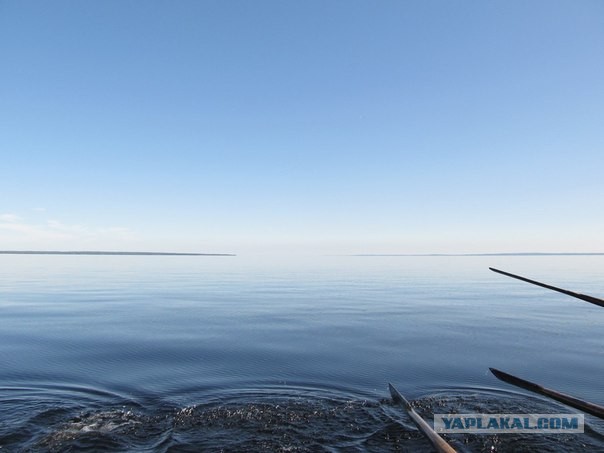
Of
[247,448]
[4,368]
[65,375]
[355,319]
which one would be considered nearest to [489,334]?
[355,319]

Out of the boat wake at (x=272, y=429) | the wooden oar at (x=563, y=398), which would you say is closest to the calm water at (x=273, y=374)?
the boat wake at (x=272, y=429)

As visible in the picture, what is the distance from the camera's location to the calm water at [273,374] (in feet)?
25.7

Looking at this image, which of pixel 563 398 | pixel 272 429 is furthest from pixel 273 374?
pixel 563 398

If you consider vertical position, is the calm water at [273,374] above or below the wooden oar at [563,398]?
below

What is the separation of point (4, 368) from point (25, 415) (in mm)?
5110

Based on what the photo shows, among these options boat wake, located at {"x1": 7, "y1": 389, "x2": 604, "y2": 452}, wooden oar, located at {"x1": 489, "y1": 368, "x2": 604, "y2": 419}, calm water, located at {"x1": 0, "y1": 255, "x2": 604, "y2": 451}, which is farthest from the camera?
calm water, located at {"x1": 0, "y1": 255, "x2": 604, "y2": 451}

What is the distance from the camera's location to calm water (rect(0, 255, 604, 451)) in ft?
25.7

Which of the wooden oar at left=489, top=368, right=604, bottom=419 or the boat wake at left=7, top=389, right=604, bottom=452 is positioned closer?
the wooden oar at left=489, top=368, right=604, bottom=419

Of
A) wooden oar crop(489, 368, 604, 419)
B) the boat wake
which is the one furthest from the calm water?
wooden oar crop(489, 368, 604, 419)

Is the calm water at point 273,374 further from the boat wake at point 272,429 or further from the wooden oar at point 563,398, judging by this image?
the wooden oar at point 563,398

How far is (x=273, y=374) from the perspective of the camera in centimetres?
1230

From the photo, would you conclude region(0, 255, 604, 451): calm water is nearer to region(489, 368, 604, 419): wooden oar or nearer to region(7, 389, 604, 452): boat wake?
region(7, 389, 604, 452): boat wake

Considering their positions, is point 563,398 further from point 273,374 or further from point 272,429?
point 273,374

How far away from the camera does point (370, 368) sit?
1308 cm
